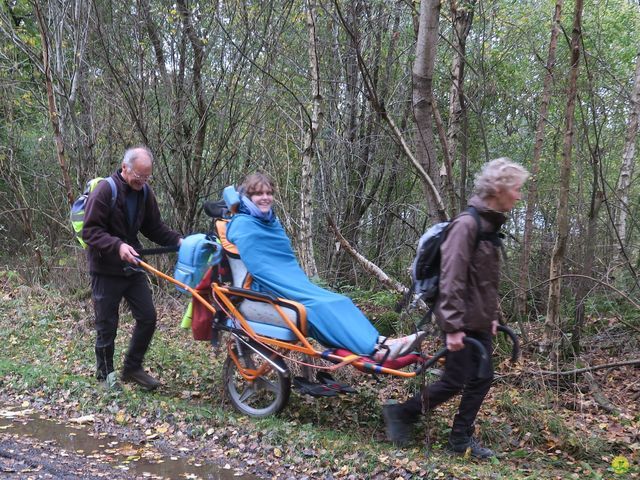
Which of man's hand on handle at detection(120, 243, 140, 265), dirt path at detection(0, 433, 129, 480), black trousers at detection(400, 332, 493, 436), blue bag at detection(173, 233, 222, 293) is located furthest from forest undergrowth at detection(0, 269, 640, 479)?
man's hand on handle at detection(120, 243, 140, 265)

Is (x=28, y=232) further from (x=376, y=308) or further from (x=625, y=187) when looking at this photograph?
(x=625, y=187)

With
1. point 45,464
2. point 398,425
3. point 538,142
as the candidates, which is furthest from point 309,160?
point 45,464

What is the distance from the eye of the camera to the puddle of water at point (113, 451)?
404cm

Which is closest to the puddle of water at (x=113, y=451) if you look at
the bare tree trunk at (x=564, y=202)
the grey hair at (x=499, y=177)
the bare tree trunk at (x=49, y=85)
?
the grey hair at (x=499, y=177)

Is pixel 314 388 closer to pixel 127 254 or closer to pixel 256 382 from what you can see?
pixel 256 382

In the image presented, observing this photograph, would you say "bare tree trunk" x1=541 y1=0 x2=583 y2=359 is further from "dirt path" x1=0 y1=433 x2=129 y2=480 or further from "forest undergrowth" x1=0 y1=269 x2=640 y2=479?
"dirt path" x1=0 y1=433 x2=129 y2=480

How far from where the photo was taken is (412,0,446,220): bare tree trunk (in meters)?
5.21

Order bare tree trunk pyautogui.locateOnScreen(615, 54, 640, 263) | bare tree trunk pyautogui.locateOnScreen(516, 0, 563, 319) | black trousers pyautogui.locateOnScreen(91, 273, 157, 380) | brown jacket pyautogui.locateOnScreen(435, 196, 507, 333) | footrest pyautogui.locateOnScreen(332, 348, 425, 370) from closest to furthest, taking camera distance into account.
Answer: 1. brown jacket pyautogui.locateOnScreen(435, 196, 507, 333)
2. footrest pyautogui.locateOnScreen(332, 348, 425, 370)
3. black trousers pyautogui.locateOnScreen(91, 273, 157, 380)
4. bare tree trunk pyautogui.locateOnScreen(516, 0, 563, 319)
5. bare tree trunk pyautogui.locateOnScreen(615, 54, 640, 263)

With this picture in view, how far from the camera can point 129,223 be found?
18.5 feet

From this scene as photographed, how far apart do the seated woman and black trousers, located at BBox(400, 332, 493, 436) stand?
32 cm

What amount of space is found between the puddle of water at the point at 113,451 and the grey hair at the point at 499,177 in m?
2.56

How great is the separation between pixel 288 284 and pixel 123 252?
157cm

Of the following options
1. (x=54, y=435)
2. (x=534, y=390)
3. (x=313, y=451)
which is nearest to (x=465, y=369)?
(x=313, y=451)

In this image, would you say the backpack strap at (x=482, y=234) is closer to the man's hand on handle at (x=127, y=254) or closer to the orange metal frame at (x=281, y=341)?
the orange metal frame at (x=281, y=341)
